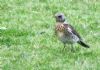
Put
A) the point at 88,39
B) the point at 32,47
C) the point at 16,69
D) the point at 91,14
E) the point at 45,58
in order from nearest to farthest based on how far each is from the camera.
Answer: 1. the point at 16,69
2. the point at 45,58
3. the point at 32,47
4. the point at 88,39
5. the point at 91,14

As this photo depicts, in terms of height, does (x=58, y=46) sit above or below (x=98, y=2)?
above

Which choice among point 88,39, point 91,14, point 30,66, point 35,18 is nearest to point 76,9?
→ point 91,14

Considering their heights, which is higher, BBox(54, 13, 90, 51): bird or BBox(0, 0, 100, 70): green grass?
BBox(54, 13, 90, 51): bird

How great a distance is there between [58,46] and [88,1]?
6.23m

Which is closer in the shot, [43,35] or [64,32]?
[64,32]

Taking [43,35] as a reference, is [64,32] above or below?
above

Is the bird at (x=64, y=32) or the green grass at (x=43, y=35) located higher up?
the bird at (x=64, y=32)

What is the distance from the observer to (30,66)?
11305 mm

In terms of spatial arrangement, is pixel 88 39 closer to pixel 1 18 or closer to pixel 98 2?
pixel 1 18

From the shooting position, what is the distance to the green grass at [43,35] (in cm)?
1164

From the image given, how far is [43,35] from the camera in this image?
14.3 meters

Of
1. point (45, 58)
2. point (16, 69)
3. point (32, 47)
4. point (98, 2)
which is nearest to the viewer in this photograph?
point (16, 69)

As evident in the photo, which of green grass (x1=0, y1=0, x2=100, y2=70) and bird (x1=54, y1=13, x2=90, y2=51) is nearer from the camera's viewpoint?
green grass (x1=0, y1=0, x2=100, y2=70)

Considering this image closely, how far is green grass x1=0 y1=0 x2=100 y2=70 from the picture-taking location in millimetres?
11641
